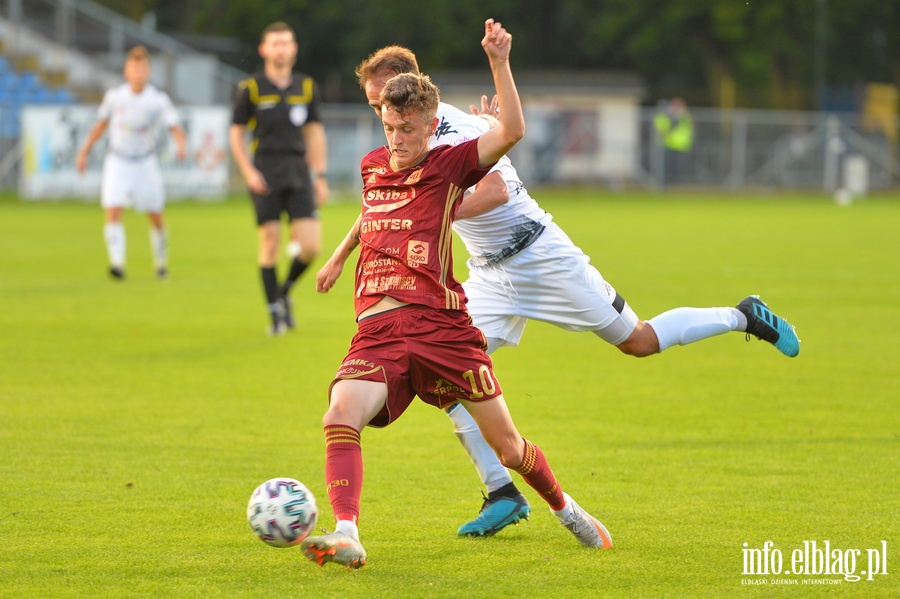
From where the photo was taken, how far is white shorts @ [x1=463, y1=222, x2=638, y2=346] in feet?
19.2

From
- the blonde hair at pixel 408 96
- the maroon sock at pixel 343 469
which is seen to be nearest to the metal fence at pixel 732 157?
the blonde hair at pixel 408 96

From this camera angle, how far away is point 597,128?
46.4 meters

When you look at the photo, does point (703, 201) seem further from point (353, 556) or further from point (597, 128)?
point (353, 556)

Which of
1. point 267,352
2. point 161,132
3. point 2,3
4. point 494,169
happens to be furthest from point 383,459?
point 2,3

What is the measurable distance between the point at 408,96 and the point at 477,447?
163 cm

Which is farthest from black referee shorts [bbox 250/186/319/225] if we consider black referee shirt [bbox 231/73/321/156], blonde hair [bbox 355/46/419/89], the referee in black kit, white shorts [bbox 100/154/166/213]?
blonde hair [bbox 355/46/419/89]

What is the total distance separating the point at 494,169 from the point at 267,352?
17.3ft

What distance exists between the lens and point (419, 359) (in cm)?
476

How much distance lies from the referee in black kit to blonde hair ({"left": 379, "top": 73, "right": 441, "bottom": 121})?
263 inches

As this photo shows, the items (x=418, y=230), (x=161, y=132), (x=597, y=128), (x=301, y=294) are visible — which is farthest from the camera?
(x=597, y=128)

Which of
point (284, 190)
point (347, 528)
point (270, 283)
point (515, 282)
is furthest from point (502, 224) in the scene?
point (284, 190)

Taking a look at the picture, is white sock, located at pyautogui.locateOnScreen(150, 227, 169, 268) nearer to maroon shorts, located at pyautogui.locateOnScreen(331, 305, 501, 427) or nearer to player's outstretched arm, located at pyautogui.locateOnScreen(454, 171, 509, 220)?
player's outstretched arm, located at pyautogui.locateOnScreen(454, 171, 509, 220)

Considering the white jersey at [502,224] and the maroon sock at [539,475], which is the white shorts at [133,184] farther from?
the maroon sock at [539,475]

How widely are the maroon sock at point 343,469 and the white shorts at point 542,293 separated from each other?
1.30 m
